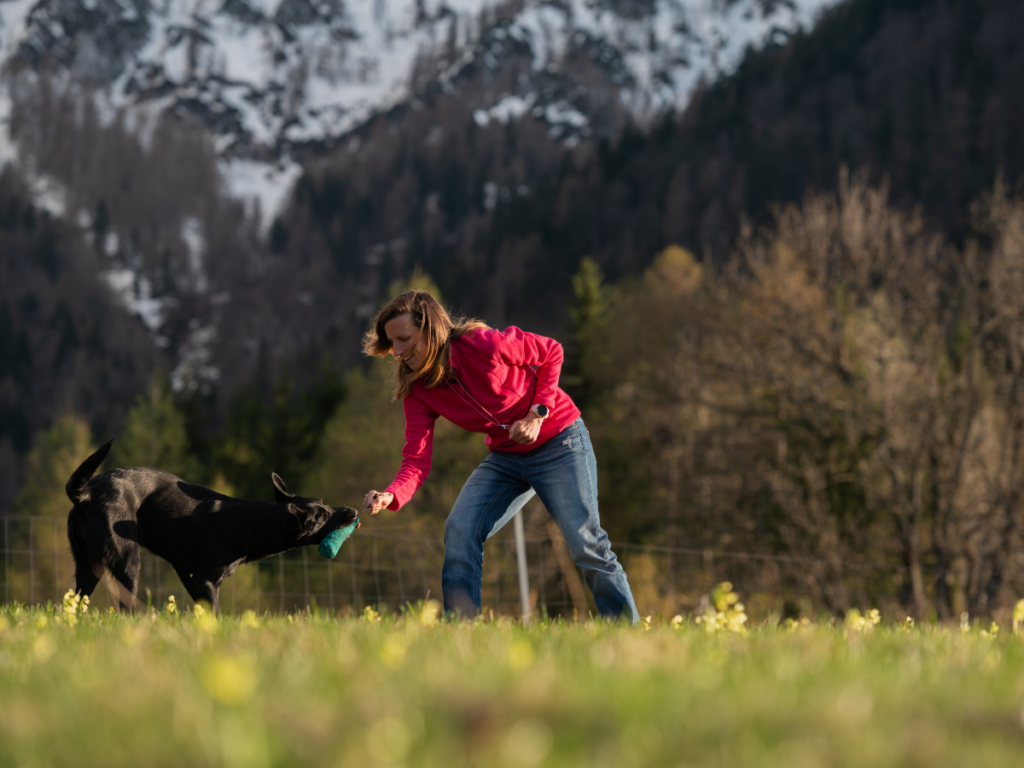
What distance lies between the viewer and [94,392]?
4107 inches

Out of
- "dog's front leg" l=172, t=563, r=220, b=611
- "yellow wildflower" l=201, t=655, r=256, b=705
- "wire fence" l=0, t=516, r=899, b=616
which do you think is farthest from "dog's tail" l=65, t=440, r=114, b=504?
"wire fence" l=0, t=516, r=899, b=616

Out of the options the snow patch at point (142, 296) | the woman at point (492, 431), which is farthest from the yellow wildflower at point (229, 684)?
the snow patch at point (142, 296)

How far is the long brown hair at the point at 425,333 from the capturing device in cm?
518

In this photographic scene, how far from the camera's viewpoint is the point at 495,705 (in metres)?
2.00

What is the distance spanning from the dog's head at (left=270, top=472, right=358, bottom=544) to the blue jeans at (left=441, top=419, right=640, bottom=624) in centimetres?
108

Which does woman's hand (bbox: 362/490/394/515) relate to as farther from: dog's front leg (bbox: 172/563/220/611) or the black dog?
dog's front leg (bbox: 172/563/220/611)

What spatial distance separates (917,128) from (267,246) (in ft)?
340

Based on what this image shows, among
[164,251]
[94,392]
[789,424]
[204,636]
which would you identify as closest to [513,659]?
[204,636]

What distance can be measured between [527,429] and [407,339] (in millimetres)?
797

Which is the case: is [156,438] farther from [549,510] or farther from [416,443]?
[549,510]

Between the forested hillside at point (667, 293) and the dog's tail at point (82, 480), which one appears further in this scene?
the forested hillside at point (667, 293)

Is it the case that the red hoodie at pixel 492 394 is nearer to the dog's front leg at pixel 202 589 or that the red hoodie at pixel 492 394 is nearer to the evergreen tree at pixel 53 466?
the dog's front leg at pixel 202 589

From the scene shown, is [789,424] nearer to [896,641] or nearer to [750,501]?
[750,501]

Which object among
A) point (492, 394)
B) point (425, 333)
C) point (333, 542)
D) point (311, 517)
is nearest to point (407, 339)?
point (425, 333)
